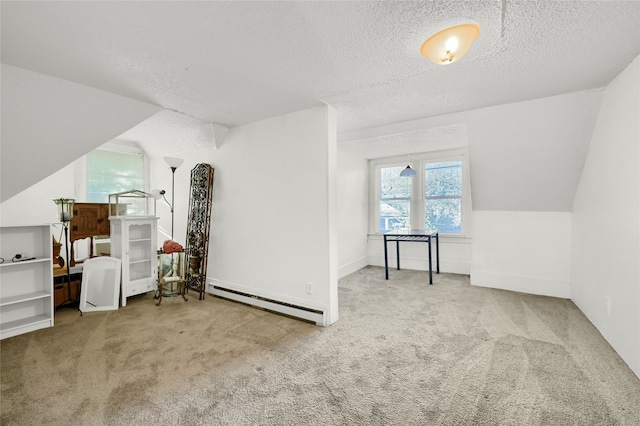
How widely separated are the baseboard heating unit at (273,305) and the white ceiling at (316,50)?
2.19 meters

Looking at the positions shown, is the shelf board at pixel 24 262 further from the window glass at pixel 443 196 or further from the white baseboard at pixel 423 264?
the window glass at pixel 443 196

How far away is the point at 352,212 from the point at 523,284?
9.02 feet

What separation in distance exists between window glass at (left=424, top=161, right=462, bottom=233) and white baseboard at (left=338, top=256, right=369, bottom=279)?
1369mm

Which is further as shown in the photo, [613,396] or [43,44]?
[43,44]

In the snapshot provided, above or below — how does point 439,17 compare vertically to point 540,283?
above

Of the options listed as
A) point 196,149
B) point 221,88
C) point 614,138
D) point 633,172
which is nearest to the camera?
point 633,172

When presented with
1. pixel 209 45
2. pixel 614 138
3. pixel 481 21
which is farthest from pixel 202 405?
pixel 614 138

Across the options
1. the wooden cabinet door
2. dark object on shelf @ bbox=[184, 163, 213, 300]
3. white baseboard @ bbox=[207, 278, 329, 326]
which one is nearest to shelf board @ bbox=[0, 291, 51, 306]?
the wooden cabinet door

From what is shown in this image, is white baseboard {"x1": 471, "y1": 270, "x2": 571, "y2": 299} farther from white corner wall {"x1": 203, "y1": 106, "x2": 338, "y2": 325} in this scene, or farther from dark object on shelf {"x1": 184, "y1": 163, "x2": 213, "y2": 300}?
dark object on shelf {"x1": 184, "y1": 163, "x2": 213, "y2": 300}

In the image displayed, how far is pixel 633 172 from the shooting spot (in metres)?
2.03

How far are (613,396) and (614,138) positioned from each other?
2001 millimetres

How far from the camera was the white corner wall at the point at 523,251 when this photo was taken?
3.64m

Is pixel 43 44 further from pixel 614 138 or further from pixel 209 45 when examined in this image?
pixel 614 138

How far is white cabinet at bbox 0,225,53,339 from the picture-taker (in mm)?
2684
